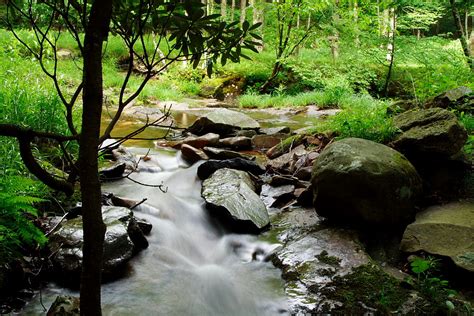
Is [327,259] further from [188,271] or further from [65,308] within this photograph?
[65,308]

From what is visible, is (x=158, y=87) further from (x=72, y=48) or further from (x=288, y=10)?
(x=72, y=48)

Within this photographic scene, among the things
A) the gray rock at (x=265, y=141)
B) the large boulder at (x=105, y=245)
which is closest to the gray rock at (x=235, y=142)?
the gray rock at (x=265, y=141)

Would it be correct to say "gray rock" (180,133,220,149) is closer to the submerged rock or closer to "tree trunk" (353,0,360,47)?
the submerged rock

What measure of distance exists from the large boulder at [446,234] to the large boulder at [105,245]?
2658 mm

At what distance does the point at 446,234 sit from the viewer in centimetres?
350

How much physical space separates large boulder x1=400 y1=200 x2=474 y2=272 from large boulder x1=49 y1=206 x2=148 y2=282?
8.72 ft

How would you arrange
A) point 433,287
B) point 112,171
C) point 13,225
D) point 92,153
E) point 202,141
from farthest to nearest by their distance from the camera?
1. point 202,141
2. point 112,171
3. point 433,287
4. point 13,225
5. point 92,153

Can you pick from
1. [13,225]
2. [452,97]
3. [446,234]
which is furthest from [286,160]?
[13,225]

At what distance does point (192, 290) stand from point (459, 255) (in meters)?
2.34

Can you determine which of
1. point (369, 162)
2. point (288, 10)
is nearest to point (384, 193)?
point (369, 162)

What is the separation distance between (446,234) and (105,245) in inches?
122

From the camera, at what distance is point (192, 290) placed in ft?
11.6

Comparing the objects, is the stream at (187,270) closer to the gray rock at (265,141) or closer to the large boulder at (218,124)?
the gray rock at (265,141)

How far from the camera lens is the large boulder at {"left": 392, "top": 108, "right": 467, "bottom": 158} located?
163 inches
